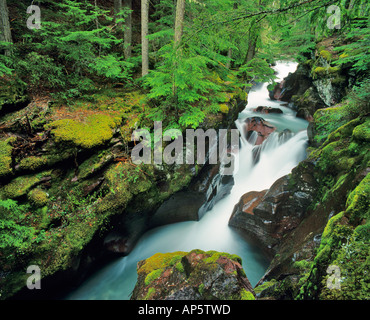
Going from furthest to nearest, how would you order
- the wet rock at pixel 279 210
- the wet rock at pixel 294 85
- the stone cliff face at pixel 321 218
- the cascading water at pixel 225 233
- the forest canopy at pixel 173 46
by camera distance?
the wet rock at pixel 294 85 < the wet rock at pixel 279 210 < the cascading water at pixel 225 233 < the forest canopy at pixel 173 46 < the stone cliff face at pixel 321 218

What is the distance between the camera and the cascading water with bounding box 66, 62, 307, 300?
6367mm

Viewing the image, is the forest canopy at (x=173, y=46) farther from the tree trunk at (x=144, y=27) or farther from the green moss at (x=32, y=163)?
the green moss at (x=32, y=163)

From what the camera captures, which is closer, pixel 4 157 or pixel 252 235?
pixel 4 157

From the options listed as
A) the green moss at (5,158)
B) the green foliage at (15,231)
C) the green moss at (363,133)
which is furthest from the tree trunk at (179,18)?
the green foliage at (15,231)

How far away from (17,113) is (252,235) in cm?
984

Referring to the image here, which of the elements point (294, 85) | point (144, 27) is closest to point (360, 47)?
point (144, 27)

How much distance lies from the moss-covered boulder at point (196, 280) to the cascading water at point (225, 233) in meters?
3.14

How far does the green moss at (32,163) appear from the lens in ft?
17.0

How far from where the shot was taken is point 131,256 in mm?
7219

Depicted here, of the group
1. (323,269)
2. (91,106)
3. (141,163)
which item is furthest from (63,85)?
(323,269)

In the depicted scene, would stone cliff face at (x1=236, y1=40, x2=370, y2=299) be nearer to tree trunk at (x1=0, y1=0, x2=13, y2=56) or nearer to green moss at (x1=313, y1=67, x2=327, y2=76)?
green moss at (x1=313, y1=67, x2=327, y2=76)

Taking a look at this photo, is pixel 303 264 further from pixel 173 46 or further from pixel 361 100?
pixel 173 46

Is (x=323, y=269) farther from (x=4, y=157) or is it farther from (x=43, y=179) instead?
(x=4, y=157)

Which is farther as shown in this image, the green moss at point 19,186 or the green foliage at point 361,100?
the green foliage at point 361,100
